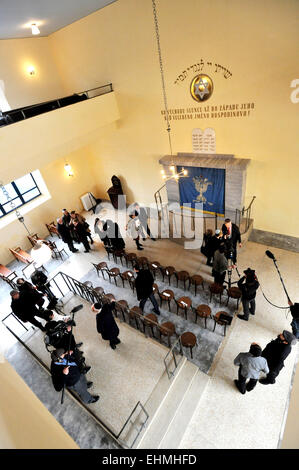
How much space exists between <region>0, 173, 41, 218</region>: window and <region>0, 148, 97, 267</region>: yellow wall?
584 mm

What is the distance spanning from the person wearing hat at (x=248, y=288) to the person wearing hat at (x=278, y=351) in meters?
1.27

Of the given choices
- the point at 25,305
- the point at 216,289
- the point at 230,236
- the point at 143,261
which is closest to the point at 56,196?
the point at 143,261

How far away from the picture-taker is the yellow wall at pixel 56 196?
32.7ft

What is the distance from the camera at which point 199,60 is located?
6.83 m

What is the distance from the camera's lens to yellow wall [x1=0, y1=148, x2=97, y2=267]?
995 centimetres

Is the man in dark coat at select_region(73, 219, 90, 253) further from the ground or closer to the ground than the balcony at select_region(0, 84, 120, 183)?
closer to the ground

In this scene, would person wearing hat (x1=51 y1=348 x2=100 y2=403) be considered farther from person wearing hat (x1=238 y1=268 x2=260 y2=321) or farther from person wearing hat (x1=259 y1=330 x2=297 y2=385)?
person wearing hat (x1=238 y1=268 x2=260 y2=321)

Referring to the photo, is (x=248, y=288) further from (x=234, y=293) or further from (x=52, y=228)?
(x=52, y=228)

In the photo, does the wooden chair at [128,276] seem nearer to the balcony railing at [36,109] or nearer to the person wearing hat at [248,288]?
the person wearing hat at [248,288]

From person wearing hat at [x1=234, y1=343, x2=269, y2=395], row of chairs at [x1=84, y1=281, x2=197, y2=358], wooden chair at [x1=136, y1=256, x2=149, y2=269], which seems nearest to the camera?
person wearing hat at [x1=234, y1=343, x2=269, y2=395]

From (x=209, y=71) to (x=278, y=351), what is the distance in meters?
6.84

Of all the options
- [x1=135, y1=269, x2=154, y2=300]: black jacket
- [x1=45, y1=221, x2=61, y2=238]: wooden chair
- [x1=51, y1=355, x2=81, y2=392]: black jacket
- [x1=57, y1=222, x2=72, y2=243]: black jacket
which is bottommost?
[x1=45, y1=221, x2=61, y2=238]: wooden chair

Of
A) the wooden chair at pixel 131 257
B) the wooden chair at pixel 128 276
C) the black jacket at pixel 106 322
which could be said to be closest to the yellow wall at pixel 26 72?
the wooden chair at pixel 131 257

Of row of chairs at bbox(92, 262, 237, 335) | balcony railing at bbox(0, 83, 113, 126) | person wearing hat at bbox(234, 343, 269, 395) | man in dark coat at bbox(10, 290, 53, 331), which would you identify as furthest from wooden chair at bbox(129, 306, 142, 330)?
balcony railing at bbox(0, 83, 113, 126)
